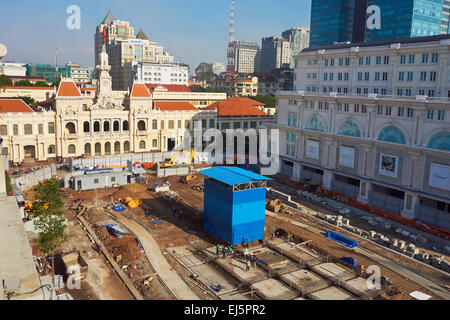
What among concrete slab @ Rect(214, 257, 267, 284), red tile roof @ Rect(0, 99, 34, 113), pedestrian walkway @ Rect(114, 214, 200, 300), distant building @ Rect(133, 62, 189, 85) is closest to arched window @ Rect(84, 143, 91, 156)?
red tile roof @ Rect(0, 99, 34, 113)

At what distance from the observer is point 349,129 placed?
58.6m

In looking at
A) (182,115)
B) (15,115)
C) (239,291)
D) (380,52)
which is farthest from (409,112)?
(15,115)

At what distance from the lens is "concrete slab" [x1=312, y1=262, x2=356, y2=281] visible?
3475 cm

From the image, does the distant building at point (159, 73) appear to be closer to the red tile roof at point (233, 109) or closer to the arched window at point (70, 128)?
the red tile roof at point (233, 109)

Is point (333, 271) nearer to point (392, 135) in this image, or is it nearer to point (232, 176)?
point (232, 176)

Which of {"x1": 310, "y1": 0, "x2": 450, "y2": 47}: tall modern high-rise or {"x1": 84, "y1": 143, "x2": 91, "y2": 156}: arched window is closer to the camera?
{"x1": 84, "y1": 143, "x2": 91, "y2": 156}: arched window

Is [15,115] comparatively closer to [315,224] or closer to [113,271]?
[113,271]

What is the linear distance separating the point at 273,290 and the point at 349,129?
111ft

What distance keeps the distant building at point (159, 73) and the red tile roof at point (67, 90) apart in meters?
82.7

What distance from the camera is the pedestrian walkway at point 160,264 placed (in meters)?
31.4

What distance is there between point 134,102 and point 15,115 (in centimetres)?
2248

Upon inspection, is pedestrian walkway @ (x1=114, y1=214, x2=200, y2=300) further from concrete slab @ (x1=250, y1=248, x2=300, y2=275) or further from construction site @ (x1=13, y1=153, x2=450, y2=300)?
concrete slab @ (x1=250, y1=248, x2=300, y2=275)

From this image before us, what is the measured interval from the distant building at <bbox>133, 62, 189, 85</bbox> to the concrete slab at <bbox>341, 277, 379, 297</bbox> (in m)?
136

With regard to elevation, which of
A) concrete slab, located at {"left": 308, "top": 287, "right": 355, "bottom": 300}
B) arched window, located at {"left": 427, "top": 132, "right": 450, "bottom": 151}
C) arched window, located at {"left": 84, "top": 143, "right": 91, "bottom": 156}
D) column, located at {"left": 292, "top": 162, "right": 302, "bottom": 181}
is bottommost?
concrete slab, located at {"left": 308, "top": 287, "right": 355, "bottom": 300}
